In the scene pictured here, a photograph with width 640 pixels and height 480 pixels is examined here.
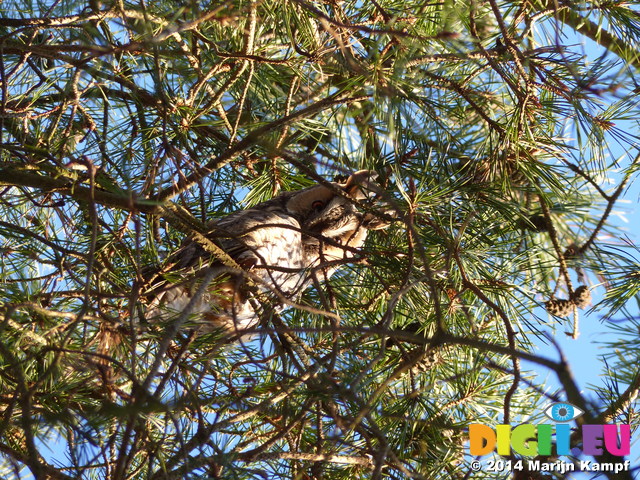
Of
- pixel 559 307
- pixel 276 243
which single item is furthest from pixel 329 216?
pixel 559 307

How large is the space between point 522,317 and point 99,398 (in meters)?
1.02

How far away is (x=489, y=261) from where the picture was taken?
5.61 feet

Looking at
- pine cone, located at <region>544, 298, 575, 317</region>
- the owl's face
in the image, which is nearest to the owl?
the owl's face

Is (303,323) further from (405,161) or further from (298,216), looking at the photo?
(405,161)

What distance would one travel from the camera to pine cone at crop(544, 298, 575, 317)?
1812mm

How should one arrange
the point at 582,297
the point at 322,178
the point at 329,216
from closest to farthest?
the point at 322,178, the point at 582,297, the point at 329,216

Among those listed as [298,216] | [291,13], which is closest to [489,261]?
[298,216]

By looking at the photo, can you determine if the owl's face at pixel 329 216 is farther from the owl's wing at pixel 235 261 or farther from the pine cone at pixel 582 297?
the pine cone at pixel 582 297

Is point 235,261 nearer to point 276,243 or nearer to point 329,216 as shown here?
point 276,243

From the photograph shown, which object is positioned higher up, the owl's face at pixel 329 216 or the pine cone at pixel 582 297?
the owl's face at pixel 329 216

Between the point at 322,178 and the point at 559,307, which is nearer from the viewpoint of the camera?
the point at 322,178

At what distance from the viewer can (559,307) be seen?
1.83 m

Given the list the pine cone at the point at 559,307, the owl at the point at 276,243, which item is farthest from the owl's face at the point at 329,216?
the pine cone at the point at 559,307

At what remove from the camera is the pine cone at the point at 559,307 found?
1.81 meters
